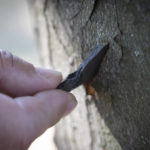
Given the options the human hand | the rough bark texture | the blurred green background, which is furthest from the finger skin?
the blurred green background

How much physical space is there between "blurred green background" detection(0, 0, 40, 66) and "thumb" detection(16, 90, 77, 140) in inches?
73.4

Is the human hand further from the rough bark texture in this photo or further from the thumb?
the rough bark texture

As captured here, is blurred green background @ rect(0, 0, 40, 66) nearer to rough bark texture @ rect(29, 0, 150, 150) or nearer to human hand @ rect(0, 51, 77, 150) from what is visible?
rough bark texture @ rect(29, 0, 150, 150)

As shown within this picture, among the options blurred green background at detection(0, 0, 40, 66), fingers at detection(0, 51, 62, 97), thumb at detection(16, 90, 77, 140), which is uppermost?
fingers at detection(0, 51, 62, 97)

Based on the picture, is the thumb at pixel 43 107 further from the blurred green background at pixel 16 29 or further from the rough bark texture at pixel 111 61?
the blurred green background at pixel 16 29

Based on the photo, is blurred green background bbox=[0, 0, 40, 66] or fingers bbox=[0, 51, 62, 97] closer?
fingers bbox=[0, 51, 62, 97]

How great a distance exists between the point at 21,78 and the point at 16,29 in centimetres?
213

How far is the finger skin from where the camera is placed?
0.53 m

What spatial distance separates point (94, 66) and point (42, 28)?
0.45 metres

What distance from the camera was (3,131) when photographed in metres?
0.52

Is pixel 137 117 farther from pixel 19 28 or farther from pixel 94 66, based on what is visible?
pixel 19 28

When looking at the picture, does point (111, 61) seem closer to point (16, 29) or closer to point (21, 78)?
point (21, 78)

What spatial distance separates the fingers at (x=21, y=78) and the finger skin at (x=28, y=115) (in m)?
0.03

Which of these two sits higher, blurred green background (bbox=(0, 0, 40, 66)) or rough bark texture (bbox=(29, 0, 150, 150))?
rough bark texture (bbox=(29, 0, 150, 150))
